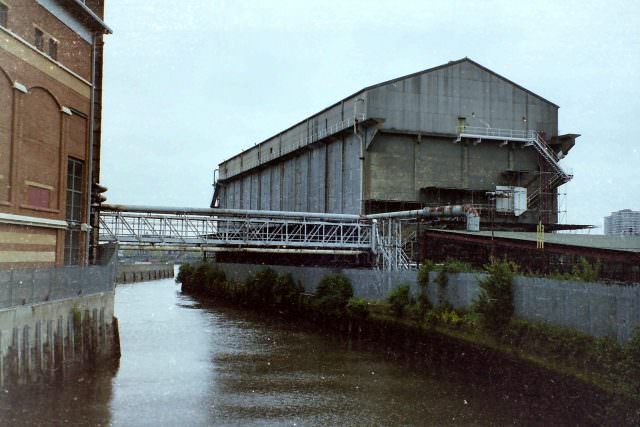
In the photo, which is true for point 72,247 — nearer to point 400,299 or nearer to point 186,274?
point 400,299

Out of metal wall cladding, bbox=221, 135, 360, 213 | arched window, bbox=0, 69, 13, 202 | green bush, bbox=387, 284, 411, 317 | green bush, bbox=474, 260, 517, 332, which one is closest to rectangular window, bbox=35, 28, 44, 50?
arched window, bbox=0, 69, 13, 202

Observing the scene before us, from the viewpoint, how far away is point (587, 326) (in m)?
20.0

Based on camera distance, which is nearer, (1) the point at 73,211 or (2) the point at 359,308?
(1) the point at 73,211

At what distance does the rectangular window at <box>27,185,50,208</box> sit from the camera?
22.0 meters

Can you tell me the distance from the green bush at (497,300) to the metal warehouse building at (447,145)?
21.2 metres

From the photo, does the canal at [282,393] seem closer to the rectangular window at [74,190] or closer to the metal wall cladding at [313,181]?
the rectangular window at [74,190]

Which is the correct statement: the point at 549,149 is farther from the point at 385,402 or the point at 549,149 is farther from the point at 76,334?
the point at 76,334

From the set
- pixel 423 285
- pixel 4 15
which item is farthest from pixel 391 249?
pixel 4 15

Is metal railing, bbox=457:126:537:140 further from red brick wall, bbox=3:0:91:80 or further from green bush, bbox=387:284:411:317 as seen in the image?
red brick wall, bbox=3:0:91:80

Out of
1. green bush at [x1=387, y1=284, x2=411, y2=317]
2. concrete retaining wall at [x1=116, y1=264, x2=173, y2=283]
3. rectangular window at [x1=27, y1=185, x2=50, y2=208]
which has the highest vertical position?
rectangular window at [x1=27, y1=185, x2=50, y2=208]

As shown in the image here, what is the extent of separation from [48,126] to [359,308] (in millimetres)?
19255

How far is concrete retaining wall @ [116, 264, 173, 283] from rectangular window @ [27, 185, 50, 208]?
71.5 m

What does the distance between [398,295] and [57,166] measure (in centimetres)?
1711

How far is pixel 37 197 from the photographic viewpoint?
885 inches
